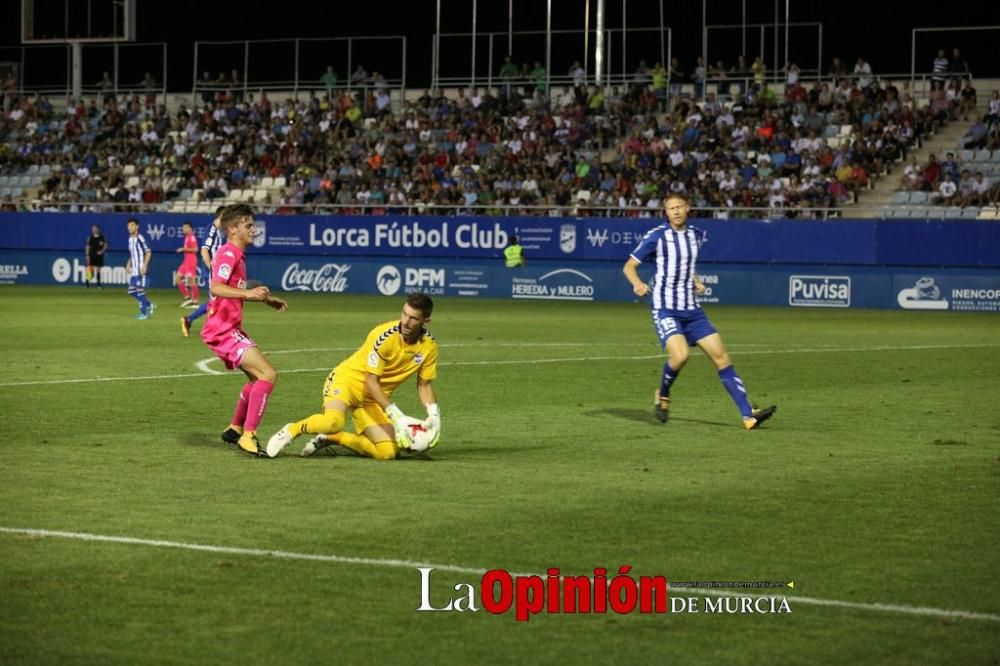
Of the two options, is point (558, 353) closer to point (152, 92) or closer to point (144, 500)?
point (144, 500)

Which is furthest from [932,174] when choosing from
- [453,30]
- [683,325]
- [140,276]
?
[453,30]

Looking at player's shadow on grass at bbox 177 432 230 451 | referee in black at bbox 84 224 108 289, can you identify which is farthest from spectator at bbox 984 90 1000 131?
player's shadow on grass at bbox 177 432 230 451

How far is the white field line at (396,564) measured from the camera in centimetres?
688

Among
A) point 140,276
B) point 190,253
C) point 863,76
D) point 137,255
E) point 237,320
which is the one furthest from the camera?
point 863,76

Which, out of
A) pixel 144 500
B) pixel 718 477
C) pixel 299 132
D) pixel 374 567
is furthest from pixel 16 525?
pixel 299 132

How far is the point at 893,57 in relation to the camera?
5656cm

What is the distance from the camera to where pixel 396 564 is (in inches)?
307

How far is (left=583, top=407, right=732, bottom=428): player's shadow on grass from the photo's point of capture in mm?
14727

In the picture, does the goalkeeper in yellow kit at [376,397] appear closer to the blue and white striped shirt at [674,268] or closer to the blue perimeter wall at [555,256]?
the blue and white striped shirt at [674,268]

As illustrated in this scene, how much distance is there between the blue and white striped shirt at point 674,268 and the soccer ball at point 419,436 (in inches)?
155

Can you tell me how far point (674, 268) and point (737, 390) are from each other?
1.37 meters

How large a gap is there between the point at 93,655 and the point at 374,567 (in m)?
1.85

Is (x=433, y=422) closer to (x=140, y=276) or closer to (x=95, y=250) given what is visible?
(x=140, y=276)

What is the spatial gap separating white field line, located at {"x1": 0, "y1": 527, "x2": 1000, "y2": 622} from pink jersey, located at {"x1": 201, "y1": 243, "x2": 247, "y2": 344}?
3756 millimetres
